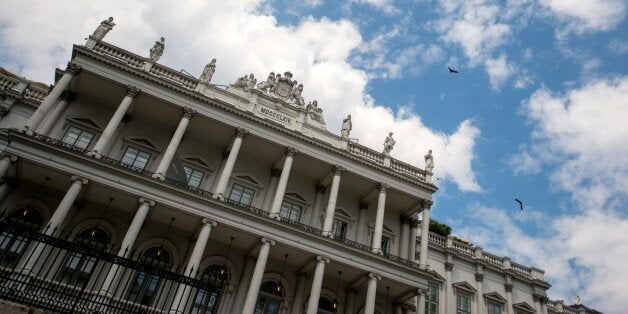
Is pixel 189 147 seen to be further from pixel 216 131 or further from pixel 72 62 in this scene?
pixel 72 62

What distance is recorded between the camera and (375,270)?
2219 centimetres

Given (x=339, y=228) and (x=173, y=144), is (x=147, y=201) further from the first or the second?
(x=339, y=228)

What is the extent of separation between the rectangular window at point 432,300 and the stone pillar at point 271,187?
1045 cm

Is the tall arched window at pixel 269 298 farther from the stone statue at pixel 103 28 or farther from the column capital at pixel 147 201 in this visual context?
the stone statue at pixel 103 28

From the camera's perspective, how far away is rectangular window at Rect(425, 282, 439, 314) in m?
26.0

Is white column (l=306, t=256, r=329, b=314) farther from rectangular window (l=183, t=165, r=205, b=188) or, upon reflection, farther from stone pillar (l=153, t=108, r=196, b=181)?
stone pillar (l=153, t=108, r=196, b=181)

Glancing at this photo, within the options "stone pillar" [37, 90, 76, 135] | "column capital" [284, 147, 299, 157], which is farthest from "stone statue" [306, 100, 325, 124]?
"stone pillar" [37, 90, 76, 135]

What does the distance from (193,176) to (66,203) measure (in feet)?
21.3

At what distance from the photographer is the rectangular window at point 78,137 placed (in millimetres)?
22344

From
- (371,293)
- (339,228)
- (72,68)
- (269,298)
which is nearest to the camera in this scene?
(371,293)

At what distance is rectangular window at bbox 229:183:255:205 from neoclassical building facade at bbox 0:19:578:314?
60mm

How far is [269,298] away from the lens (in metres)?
22.2

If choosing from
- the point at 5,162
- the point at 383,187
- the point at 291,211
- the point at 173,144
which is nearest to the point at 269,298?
the point at 291,211

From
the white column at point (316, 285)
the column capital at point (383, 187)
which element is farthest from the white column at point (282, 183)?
the column capital at point (383, 187)
